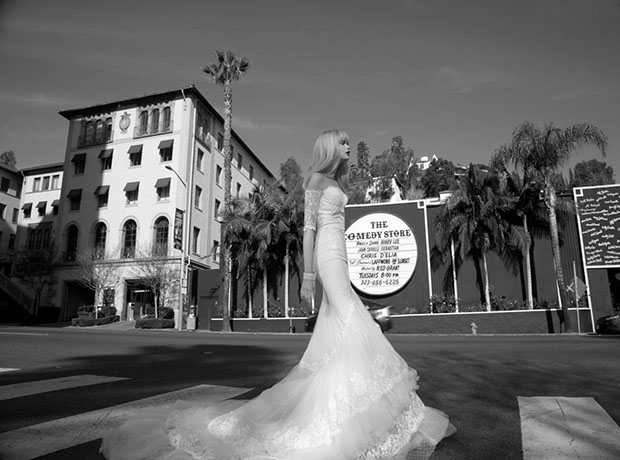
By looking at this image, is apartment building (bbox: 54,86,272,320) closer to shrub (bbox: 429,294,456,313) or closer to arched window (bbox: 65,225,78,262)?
arched window (bbox: 65,225,78,262)

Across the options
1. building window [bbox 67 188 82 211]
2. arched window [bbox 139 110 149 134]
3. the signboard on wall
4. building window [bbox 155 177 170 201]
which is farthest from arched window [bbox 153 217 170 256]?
the signboard on wall

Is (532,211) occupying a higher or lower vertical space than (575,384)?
higher

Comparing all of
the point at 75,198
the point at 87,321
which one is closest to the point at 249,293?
the point at 87,321

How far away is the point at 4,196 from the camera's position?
46.5 metres

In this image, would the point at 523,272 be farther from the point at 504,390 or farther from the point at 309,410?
the point at 309,410

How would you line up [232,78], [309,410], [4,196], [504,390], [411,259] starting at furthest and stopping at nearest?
[4,196] → [232,78] → [411,259] → [504,390] → [309,410]

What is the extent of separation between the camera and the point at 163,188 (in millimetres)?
36031

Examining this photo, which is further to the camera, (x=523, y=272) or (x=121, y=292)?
(x=121, y=292)

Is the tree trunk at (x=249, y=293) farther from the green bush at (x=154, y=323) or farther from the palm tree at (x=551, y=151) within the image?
the palm tree at (x=551, y=151)

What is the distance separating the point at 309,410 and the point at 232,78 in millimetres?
29139

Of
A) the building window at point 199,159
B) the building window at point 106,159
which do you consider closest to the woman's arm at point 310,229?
the building window at point 199,159

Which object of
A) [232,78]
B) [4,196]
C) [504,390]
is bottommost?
[504,390]

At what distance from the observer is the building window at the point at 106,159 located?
3831 centimetres

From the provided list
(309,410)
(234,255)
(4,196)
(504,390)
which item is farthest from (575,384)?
(4,196)
